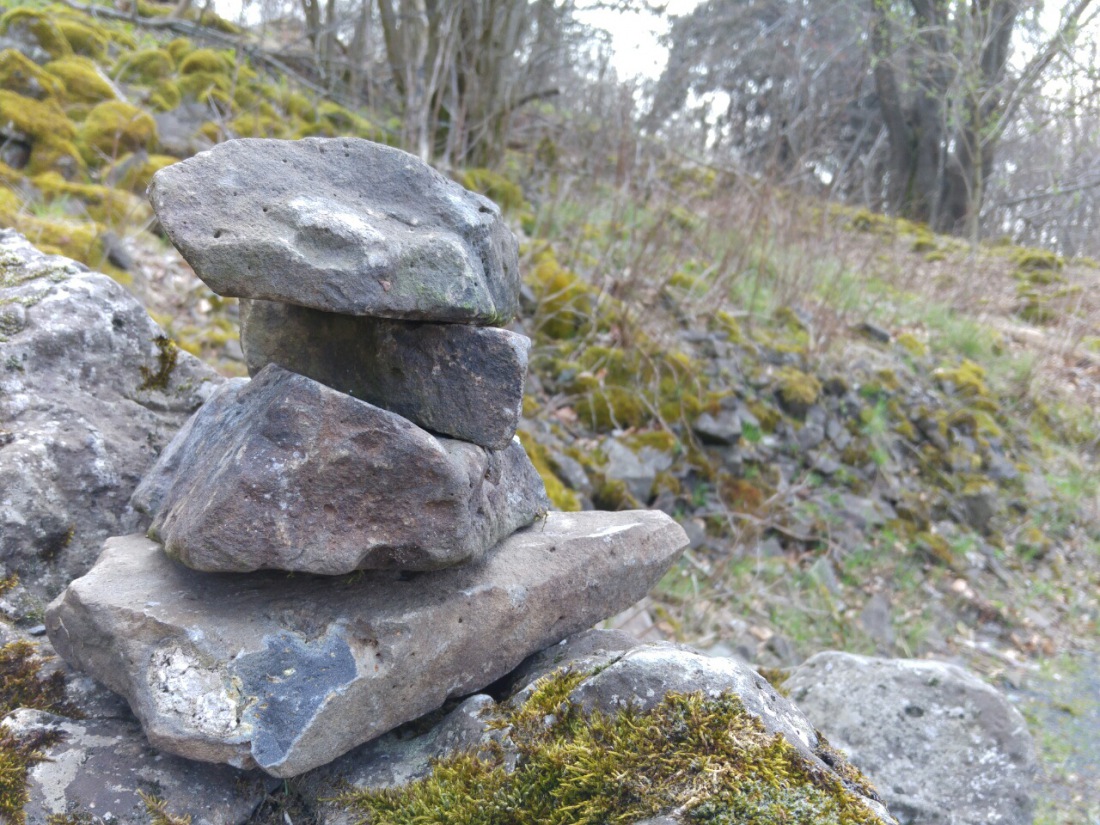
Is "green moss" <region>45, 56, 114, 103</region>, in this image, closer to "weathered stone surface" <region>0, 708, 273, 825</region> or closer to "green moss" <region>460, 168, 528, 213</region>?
"green moss" <region>460, 168, 528, 213</region>

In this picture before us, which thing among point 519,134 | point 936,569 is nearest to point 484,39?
point 519,134

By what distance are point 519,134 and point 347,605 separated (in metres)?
7.78

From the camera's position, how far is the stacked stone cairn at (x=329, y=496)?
1740mm

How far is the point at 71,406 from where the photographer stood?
95.2 inches

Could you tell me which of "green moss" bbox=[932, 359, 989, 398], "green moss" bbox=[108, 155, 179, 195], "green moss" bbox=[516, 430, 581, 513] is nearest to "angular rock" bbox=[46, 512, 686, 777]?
"green moss" bbox=[516, 430, 581, 513]

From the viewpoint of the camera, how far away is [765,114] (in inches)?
588

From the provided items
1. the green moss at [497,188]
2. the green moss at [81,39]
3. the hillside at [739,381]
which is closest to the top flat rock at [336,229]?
the hillside at [739,381]

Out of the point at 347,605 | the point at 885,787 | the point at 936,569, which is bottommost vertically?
the point at 936,569

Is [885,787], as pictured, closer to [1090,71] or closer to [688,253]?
[688,253]

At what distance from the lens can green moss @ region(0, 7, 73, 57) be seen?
642 centimetres

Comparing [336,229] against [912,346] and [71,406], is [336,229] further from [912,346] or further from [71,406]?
[912,346]

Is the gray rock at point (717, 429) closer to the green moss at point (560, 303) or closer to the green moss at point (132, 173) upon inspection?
the green moss at point (560, 303)

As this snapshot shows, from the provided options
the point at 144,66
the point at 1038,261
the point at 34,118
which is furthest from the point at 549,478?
the point at 1038,261

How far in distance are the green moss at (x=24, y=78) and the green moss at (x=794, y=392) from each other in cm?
585
